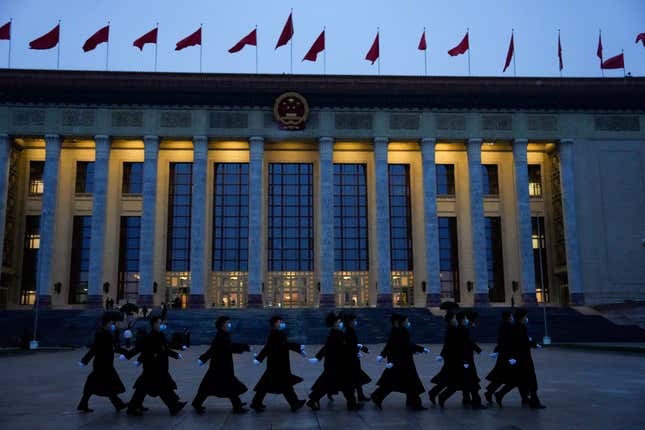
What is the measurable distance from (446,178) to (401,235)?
6.35 meters

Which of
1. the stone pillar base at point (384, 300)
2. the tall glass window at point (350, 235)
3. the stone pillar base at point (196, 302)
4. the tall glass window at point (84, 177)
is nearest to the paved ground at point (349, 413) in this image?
the stone pillar base at point (196, 302)

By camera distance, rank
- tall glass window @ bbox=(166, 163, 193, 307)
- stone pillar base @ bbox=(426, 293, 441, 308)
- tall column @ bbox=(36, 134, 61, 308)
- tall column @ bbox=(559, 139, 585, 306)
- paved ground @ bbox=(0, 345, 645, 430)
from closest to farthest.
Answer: paved ground @ bbox=(0, 345, 645, 430) → tall column @ bbox=(36, 134, 61, 308) → stone pillar base @ bbox=(426, 293, 441, 308) → tall column @ bbox=(559, 139, 585, 306) → tall glass window @ bbox=(166, 163, 193, 307)

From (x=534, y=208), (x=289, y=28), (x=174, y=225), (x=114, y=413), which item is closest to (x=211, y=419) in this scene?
(x=114, y=413)

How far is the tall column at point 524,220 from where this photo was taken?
4900cm

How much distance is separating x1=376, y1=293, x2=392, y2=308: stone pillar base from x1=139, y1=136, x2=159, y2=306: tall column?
17.2 m

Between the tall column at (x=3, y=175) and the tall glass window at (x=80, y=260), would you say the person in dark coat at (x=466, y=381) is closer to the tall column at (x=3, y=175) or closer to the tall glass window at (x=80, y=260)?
the tall column at (x=3, y=175)

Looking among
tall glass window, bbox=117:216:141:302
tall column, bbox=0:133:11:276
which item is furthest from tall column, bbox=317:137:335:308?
tall column, bbox=0:133:11:276

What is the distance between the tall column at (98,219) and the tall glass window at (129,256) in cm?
372

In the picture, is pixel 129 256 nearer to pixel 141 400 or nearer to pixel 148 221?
pixel 148 221

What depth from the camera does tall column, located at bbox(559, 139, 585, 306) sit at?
4884 centimetres

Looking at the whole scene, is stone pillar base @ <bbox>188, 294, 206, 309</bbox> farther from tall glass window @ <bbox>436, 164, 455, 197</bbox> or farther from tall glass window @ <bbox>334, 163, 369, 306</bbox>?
tall glass window @ <bbox>436, 164, 455, 197</bbox>

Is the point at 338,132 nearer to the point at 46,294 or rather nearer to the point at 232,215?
the point at 232,215

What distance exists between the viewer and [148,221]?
48.2m

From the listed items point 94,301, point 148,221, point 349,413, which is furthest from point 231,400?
point 94,301
